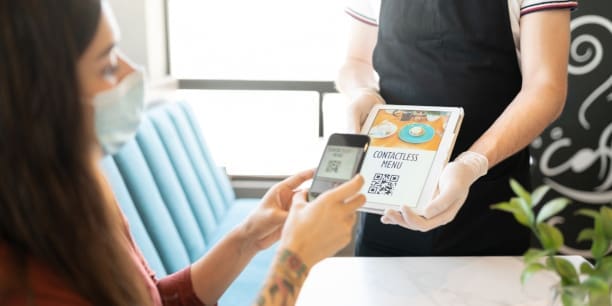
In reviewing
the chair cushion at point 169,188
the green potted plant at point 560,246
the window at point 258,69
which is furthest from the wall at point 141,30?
the green potted plant at point 560,246

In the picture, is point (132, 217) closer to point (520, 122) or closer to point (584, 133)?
point (520, 122)

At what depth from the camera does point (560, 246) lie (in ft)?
2.30

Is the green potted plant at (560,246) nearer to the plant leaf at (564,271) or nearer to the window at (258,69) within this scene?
the plant leaf at (564,271)

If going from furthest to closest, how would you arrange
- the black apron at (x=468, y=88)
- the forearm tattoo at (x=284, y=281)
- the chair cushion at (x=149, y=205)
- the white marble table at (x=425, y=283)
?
the chair cushion at (x=149, y=205) < the black apron at (x=468, y=88) < the white marble table at (x=425, y=283) < the forearm tattoo at (x=284, y=281)

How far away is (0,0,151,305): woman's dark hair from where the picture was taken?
1.96 feet

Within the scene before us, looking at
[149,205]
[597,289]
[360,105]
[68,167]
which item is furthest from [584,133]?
[68,167]

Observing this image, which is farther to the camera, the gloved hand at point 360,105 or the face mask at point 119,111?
the gloved hand at point 360,105

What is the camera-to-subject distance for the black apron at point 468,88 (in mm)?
1313

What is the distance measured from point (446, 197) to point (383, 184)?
12cm

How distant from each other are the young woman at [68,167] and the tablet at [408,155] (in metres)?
0.26

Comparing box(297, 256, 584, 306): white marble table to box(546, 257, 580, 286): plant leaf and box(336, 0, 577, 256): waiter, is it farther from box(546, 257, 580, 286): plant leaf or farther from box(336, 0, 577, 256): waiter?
box(546, 257, 580, 286): plant leaf

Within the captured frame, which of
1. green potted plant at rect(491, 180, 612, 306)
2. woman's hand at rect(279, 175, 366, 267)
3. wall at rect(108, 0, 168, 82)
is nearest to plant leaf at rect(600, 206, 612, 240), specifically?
green potted plant at rect(491, 180, 612, 306)

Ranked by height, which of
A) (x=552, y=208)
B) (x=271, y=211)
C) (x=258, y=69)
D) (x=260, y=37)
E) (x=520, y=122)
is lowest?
(x=258, y=69)

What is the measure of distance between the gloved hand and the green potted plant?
0.60 metres
